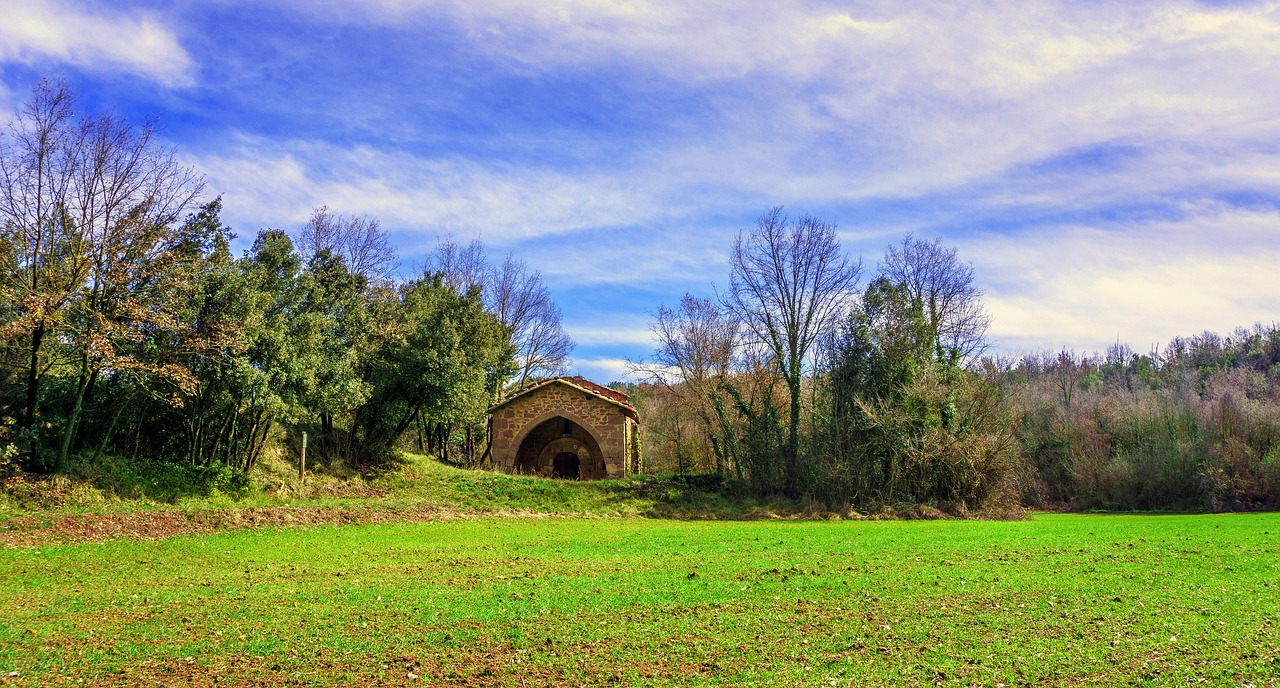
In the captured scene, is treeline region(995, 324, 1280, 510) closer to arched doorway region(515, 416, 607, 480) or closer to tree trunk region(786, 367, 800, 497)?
tree trunk region(786, 367, 800, 497)

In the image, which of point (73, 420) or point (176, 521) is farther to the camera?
point (73, 420)

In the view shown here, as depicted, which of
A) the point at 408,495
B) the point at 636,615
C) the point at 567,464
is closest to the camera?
the point at 636,615

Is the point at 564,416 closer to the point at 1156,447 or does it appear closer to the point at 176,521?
the point at 176,521

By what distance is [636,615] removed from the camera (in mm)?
9430

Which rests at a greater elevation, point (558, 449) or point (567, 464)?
point (558, 449)

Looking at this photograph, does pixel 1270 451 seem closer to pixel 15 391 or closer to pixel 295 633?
pixel 295 633

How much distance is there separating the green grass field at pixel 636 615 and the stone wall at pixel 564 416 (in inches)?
895

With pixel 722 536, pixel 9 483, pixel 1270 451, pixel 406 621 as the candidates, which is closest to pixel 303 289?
pixel 9 483

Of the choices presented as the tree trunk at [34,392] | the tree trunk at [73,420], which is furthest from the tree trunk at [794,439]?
the tree trunk at [34,392]

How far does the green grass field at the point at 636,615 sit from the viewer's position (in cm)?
713

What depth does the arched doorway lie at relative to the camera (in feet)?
143

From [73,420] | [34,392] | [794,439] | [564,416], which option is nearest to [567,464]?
[564,416]

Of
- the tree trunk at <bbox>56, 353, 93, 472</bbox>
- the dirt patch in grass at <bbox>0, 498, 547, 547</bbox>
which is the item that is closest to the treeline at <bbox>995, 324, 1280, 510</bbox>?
the dirt patch in grass at <bbox>0, 498, 547, 547</bbox>

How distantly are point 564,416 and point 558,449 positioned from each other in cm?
581
